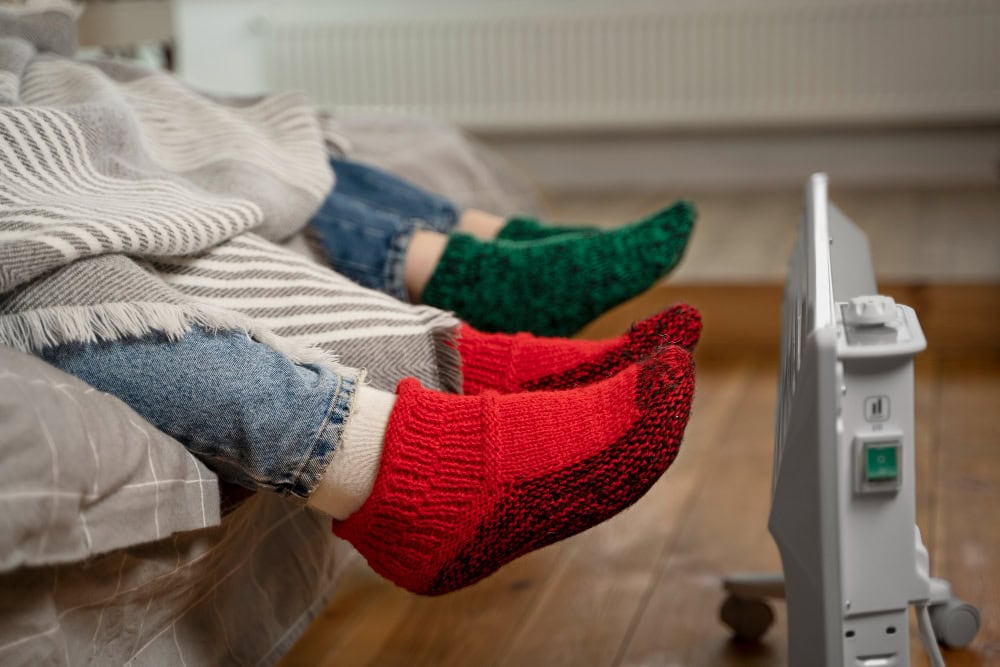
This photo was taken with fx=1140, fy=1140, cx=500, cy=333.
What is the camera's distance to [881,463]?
0.53 meters

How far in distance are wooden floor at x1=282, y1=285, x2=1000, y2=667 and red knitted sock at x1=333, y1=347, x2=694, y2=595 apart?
311 mm

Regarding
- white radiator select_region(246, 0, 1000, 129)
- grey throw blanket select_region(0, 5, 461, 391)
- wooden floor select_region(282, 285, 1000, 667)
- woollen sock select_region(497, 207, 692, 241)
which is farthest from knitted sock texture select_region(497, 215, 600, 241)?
white radiator select_region(246, 0, 1000, 129)

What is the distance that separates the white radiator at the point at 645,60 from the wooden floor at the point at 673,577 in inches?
43.1

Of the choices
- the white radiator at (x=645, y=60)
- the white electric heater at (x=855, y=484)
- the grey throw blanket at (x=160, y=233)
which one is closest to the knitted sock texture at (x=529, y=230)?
the grey throw blanket at (x=160, y=233)

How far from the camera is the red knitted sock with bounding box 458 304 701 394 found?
747 mm

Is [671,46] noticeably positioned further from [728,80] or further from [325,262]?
[325,262]

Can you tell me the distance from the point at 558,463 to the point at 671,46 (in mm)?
2056

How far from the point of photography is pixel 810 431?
0.55 m

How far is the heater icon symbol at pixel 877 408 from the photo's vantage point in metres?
0.53

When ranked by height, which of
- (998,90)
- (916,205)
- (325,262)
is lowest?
(916,205)

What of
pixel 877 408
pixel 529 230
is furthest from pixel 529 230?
pixel 877 408

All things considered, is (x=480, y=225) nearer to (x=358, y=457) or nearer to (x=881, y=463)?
(x=358, y=457)

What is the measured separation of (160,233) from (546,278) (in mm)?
346

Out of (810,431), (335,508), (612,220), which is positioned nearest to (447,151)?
(335,508)
